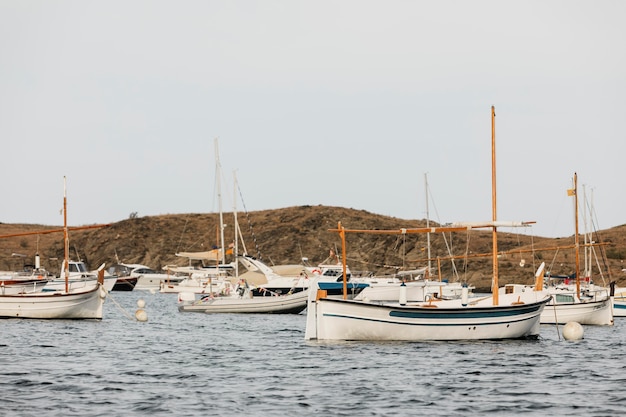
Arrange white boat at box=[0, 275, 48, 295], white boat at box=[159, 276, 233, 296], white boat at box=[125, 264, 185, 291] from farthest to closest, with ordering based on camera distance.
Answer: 1. white boat at box=[125, 264, 185, 291]
2. white boat at box=[159, 276, 233, 296]
3. white boat at box=[0, 275, 48, 295]

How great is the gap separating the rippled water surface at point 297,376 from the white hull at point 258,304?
1636 cm

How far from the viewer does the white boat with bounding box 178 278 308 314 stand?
195 ft

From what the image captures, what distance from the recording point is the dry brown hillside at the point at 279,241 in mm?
126125

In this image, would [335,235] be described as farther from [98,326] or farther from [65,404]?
[65,404]

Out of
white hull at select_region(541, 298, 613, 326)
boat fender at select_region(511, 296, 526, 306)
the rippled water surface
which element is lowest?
the rippled water surface

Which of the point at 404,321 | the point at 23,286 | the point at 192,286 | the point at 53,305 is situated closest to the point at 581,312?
the point at 404,321

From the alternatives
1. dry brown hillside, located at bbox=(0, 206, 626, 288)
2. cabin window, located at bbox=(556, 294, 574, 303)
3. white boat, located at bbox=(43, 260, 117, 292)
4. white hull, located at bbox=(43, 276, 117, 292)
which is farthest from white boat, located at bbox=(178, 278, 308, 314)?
dry brown hillside, located at bbox=(0, 206, 626, 288)

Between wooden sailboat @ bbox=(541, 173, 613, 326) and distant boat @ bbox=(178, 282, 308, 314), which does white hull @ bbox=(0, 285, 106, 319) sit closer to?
distant boat @ bbox=(178, 282, 308, 314)

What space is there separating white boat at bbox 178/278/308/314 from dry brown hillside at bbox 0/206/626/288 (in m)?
57.6

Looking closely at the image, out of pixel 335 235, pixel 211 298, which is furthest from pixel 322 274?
pixel 335 235

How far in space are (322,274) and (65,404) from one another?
1814 inches

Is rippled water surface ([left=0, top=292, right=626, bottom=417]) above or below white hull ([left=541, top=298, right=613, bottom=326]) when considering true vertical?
below

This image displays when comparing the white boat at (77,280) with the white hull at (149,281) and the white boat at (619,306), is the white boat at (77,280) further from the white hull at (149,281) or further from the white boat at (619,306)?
the white boat at (619,306)

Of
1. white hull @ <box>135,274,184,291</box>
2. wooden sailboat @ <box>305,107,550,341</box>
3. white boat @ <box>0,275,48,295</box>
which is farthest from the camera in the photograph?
white hull @ <box>135,274,184,291</box>
